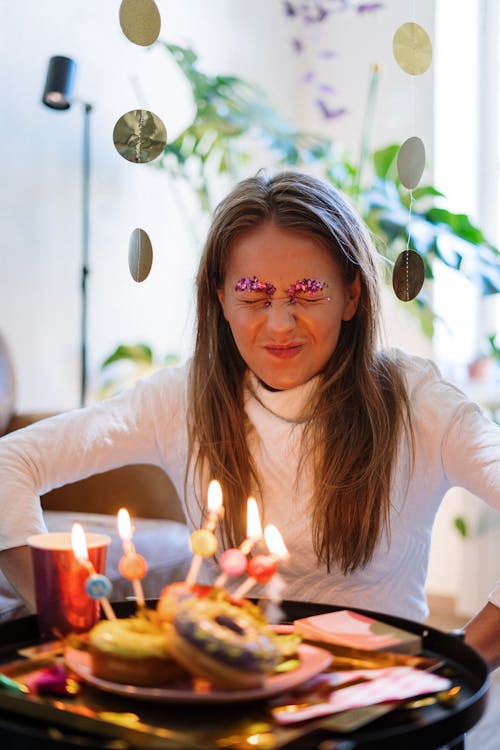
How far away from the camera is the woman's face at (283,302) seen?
1294 millimetres

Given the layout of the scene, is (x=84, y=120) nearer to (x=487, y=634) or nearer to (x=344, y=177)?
(x=344, y=177)

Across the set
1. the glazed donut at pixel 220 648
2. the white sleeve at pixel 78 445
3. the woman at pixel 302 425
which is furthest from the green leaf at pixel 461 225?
the glazed donut at pixel 220 648

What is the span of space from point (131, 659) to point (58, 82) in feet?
6.97

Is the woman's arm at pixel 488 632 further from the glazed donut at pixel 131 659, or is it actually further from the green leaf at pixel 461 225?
the green leaf at pixel 461 225

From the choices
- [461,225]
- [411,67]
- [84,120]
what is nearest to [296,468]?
[411,67]

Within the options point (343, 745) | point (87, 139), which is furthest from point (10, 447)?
point (87, 139)

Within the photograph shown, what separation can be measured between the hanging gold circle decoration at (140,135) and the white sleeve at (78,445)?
0.35 m

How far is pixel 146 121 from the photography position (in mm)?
1367

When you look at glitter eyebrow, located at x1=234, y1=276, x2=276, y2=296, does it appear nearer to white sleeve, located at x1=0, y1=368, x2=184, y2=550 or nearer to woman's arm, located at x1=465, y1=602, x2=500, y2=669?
white sleeve, located at x1=0, y1=368, x2=184, y2=550

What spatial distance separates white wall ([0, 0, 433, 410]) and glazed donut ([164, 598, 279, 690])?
1.91m

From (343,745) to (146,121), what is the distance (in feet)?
3.21

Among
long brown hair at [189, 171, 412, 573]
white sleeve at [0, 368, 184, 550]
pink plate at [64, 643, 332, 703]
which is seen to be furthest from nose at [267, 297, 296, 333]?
pink plate at [64, 643, 332, 703]

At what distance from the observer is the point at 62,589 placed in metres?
0.91

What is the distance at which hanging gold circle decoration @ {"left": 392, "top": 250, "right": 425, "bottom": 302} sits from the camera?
135cm
